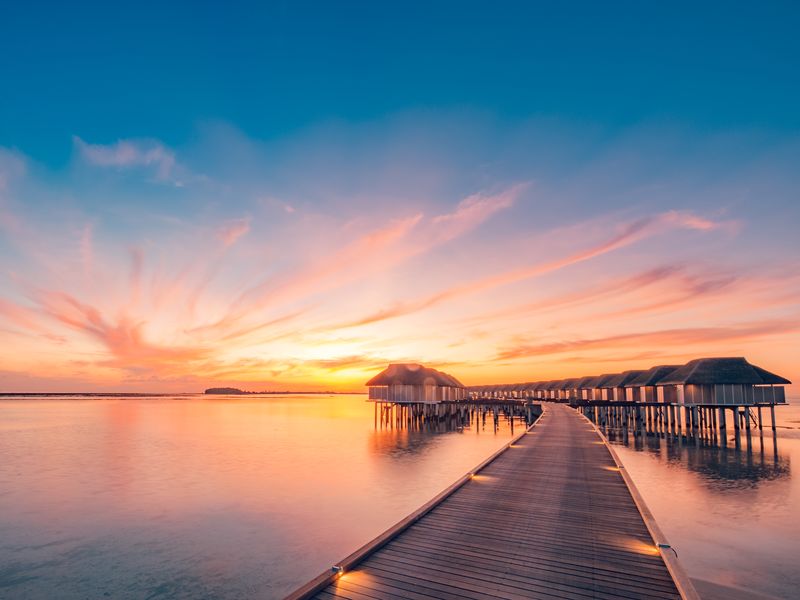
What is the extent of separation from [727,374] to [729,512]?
21045 millimetres

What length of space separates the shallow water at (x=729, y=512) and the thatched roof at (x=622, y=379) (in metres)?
19.1

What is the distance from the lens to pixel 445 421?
2312 inches

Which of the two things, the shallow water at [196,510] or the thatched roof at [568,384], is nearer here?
the shallow water at [196,510]

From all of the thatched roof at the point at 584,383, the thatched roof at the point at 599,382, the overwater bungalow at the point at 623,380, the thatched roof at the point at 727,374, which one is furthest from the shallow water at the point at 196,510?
the thatched roof at the point at 584,383

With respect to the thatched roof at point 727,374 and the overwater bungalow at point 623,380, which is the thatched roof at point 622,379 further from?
the thatched roof at point 727,374

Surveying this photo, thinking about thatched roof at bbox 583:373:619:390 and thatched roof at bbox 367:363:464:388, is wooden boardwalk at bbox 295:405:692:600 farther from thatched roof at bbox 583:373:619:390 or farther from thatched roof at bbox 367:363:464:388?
thatched roof at bbox 583:373:619:390

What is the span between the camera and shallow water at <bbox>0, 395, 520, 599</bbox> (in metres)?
12.5

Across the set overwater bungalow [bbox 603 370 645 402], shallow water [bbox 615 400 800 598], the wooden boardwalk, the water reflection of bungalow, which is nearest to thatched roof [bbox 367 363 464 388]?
the water reflection of bungalow

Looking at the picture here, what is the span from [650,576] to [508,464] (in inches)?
388

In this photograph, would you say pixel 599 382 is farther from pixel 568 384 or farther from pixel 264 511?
pixel 264 511

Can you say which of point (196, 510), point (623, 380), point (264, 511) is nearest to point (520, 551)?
point (264, 511)

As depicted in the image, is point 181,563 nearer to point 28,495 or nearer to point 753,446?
point 28,495

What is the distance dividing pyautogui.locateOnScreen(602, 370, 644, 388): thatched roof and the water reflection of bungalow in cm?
2092

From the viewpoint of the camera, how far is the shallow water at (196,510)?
41.0 feet
